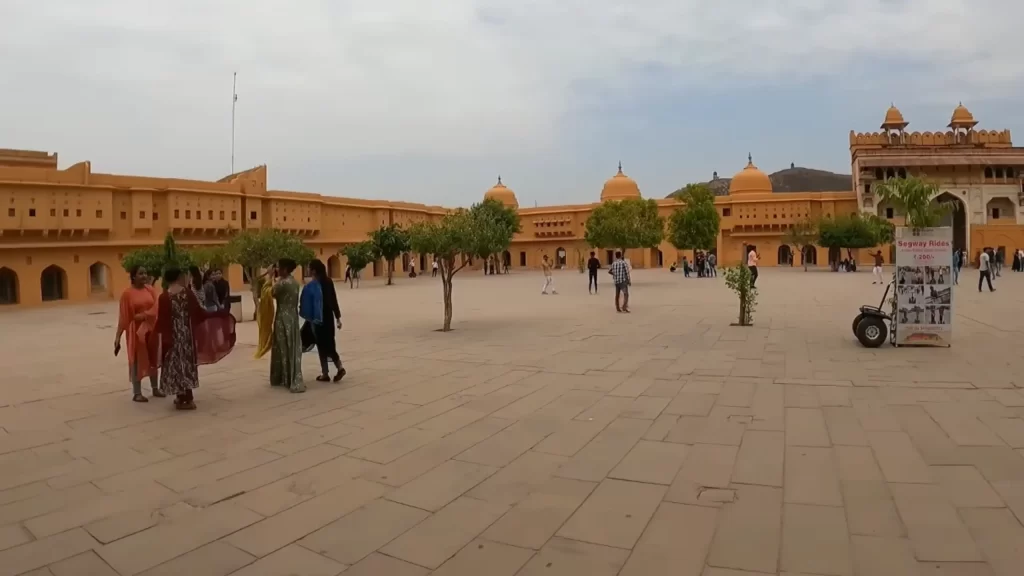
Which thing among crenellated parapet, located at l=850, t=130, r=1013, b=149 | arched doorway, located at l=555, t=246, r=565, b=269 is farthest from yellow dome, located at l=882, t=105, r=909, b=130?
arched doorway, located at l=555, t=246, r=565, b=269

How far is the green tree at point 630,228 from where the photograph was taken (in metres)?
29.9

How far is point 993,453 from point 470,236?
9712 millimetres

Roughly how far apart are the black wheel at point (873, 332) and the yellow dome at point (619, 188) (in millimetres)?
46850

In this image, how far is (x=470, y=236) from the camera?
43.1ft

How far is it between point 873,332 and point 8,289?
32.5 metres

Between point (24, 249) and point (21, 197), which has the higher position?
point (21, 197)

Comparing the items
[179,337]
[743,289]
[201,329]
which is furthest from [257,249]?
[743,289]

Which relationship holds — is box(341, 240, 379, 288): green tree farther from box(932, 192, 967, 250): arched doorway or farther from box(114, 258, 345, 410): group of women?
box(932, 192, 967, 250): arched doorway

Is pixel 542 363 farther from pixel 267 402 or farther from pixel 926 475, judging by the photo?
pixel 926 475

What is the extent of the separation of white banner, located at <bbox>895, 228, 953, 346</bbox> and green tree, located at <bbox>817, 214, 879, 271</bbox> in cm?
3211

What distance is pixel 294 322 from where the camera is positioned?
732 cm

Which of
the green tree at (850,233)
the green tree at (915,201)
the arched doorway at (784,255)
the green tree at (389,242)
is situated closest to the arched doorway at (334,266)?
the green tree at (389,242)

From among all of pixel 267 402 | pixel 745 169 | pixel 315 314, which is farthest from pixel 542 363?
pixel 745 169

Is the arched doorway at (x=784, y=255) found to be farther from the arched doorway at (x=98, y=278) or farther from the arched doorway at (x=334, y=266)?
the arched doorway at (x=98, y=278)
